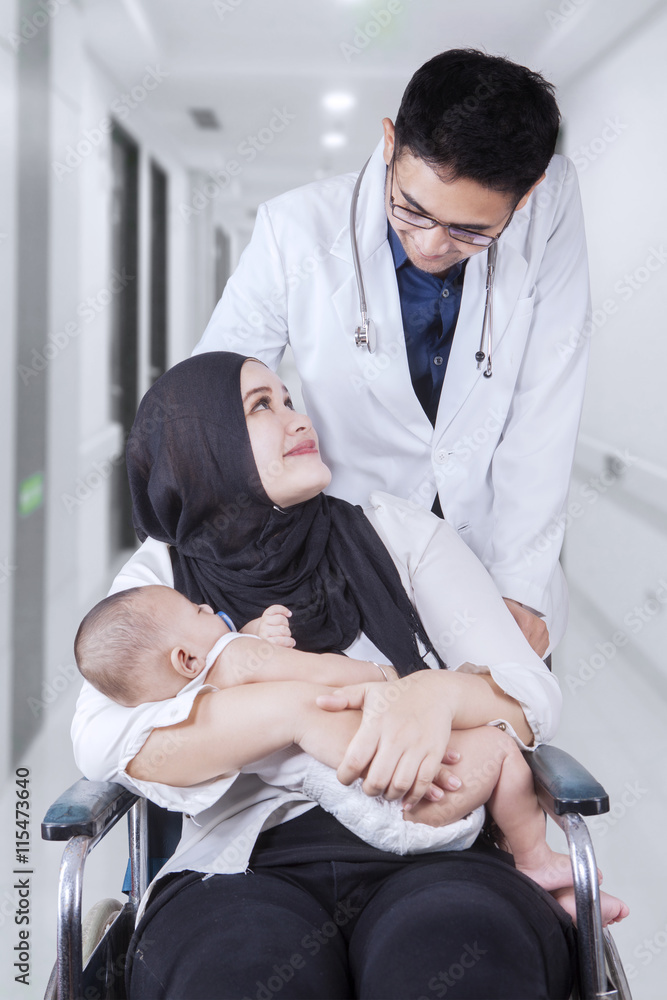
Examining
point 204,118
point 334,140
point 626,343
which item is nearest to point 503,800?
point 626,343

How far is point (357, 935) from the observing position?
1.11 m

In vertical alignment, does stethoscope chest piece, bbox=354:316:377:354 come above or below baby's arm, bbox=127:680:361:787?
above

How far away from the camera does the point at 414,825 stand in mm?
1143

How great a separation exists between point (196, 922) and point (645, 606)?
3.40 meters

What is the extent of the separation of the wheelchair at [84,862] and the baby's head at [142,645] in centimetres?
14

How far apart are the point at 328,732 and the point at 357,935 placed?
257 mm

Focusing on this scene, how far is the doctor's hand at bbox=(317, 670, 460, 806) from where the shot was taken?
1.11m

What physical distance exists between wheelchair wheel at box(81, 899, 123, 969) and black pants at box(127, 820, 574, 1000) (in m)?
0.20

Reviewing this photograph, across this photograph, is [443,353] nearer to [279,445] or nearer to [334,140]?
[279,445]

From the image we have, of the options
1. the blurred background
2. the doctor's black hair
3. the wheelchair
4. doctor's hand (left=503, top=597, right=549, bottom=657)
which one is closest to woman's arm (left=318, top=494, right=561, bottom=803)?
the wheelchair

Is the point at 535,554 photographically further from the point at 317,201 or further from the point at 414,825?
the point at 317,201

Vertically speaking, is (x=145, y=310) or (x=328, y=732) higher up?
(x=145, y=310)

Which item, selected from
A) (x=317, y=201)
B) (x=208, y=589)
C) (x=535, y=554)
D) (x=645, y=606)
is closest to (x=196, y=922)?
(x=208, y=589)

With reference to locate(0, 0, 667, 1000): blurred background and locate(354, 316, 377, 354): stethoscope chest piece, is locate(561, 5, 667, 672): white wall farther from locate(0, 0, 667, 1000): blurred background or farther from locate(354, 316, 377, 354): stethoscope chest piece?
locate(354, 316, 377, 354): stethoscope chest piece
